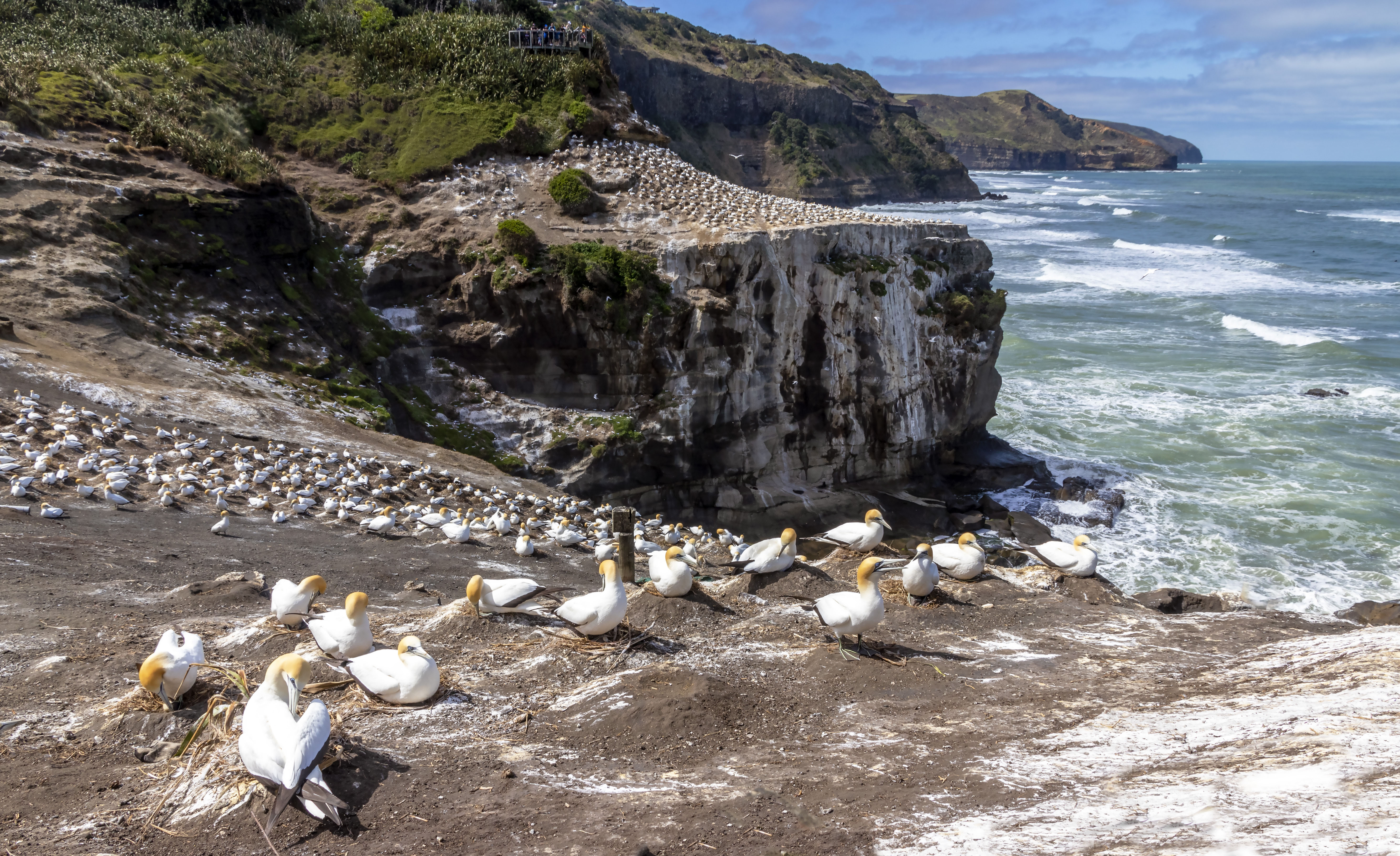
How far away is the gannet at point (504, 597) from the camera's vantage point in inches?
364

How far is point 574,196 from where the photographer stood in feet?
80.5

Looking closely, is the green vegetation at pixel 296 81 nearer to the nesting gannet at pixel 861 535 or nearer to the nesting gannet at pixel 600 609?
the nesting gannet at pixel 861 535

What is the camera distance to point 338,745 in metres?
6.17

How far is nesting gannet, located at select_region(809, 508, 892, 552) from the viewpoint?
1178cm

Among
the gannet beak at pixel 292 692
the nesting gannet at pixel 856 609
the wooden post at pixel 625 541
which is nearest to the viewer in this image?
the gannet beak at pixel 292 692

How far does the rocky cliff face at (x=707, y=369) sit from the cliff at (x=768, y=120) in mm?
74745

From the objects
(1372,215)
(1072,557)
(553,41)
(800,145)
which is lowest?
(1072,557)

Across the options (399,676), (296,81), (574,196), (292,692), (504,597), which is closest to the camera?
(292,692)

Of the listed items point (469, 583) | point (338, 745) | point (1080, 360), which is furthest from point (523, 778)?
point (1080, 360)

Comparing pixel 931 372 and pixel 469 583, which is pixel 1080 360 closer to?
pixel 931 372

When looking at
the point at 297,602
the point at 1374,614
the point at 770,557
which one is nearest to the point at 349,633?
the point at 297,602

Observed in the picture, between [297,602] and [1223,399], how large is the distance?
3616 cm

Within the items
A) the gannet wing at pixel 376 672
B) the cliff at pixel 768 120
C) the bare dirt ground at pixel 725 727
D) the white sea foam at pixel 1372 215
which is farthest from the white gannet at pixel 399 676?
the white sea foam at pixel 1372 215

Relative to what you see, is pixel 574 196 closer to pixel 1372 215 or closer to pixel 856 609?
pixel 856 609
